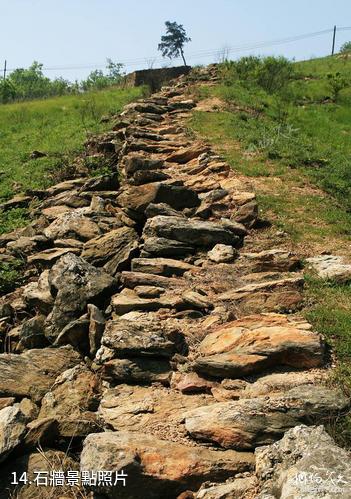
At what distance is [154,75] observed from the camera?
994 inches

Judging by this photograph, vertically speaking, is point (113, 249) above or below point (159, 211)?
below

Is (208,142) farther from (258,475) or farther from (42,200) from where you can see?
(258,475)

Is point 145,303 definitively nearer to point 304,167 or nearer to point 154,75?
point 304,167

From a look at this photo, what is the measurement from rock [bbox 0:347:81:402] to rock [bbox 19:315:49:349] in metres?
0.58

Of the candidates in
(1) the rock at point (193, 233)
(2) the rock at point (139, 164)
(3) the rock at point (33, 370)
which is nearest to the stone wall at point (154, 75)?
(2) the rock at point (139, 164)

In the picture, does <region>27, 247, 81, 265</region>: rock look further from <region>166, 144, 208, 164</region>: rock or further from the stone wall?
the stone wall

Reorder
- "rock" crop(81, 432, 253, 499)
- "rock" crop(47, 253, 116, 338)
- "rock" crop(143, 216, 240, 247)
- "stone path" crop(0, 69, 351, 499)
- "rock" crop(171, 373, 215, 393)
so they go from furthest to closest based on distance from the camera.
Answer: "rock" crop(143, 216, 240, 247)
"rock" crop(47, 253, 116, 338)
"rock" crop(171, 373, 215, 393)
"stone path" crop(0, 69, 351, 499)
"rock" crop(81, 432, 253, 499)

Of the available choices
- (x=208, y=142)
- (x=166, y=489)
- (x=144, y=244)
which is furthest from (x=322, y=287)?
(x=208, y=142)

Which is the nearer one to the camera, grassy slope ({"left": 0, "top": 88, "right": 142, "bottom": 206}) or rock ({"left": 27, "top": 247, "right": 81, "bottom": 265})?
rock ({"left": 27, "top": 247, "right": 81, "bottom": 265})

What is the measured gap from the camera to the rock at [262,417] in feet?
11.9

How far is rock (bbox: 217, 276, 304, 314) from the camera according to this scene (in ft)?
17.0

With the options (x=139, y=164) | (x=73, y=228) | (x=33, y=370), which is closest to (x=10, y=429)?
(x=33, y=370)

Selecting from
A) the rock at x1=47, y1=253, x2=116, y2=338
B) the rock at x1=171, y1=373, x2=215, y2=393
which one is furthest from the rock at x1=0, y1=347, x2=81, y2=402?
the rock at x1=171, y1=373, x2=215, y2=393

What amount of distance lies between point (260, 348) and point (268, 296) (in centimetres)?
100
